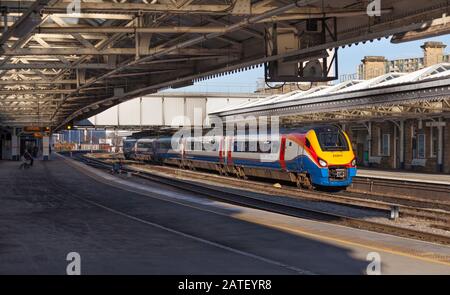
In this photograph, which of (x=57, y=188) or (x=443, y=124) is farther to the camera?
(x=443, y=124)

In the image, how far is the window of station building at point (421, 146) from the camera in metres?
39.0

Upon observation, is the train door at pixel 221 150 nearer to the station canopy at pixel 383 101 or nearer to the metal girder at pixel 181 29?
the station canopy at pixel 383 101

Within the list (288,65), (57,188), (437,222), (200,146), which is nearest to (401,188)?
(437,222)

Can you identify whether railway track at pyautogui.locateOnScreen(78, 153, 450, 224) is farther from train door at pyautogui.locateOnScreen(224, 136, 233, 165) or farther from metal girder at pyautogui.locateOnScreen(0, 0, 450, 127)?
metal girder at pyautogui.locateOnScreen(0, 0, 450, 127)

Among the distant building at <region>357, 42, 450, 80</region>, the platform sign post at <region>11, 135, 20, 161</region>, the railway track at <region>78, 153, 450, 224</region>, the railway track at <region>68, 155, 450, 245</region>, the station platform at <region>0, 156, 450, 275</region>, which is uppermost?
the distant building at <region>357, 42, 450, 80</region>

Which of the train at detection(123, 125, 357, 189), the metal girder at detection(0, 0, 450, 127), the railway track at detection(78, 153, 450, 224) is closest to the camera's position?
the metal girder at detection(0, 0, 450, 127)

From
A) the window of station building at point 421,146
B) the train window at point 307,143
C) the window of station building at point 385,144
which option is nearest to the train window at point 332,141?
the train window at point 307,143

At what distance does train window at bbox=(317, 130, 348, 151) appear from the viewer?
81.3 feet

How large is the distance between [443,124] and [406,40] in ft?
76.3

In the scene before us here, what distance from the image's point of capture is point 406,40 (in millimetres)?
14805

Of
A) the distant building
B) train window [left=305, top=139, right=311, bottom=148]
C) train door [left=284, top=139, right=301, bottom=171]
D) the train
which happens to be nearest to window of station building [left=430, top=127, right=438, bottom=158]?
the distant building

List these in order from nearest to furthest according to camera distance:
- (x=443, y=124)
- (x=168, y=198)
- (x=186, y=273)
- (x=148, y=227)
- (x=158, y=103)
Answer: (x=186, y=273)
(x=148, y=227)
(x=168, y=198)
(x=443, y=124)
(x=158, y=103)

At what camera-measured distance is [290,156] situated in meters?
26.5
